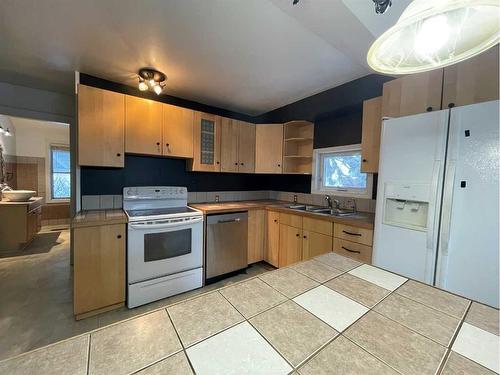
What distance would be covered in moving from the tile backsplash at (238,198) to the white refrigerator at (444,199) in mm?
854

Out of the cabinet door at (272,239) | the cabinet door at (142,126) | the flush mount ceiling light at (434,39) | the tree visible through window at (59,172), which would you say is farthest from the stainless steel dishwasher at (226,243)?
the tree visible through window at (59,172)

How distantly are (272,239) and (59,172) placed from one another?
216 inches

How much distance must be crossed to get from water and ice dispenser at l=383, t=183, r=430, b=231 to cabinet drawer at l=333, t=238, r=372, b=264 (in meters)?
0.34

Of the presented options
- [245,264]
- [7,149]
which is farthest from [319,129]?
[7,149]

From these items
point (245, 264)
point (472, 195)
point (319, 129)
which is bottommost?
point (245, 264)

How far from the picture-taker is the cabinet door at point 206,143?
272 centimetres

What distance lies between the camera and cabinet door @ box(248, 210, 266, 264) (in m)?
2.86

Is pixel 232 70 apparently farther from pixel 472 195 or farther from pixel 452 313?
pixel 452 313

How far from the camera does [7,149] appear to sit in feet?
13.8

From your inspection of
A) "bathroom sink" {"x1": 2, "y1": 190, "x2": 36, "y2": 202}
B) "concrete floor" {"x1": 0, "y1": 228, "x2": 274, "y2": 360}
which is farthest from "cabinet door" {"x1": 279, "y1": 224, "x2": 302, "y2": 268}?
"bathroom sink" {"x1": 2, "y1": 190, "x2": 36, "y2": 202}

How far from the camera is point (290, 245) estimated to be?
103 inches

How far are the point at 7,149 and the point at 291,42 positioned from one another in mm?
5802

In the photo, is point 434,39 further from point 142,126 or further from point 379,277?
point 142,126

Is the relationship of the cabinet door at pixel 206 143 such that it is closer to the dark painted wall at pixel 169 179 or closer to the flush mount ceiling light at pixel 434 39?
the dark painted wall at pixel 169 179
